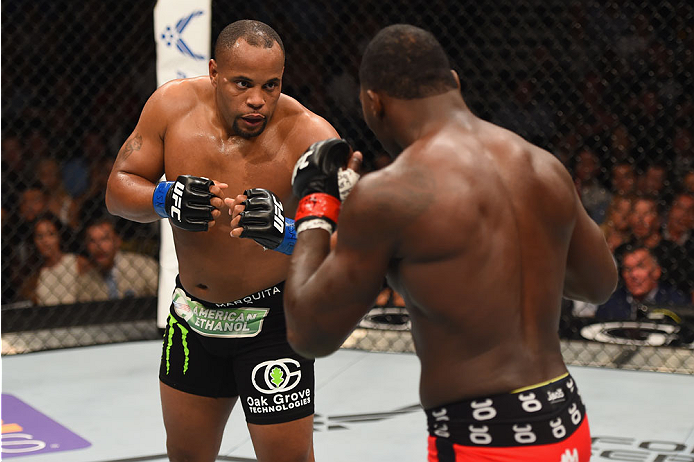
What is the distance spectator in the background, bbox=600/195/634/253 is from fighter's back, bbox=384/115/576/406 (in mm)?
3118

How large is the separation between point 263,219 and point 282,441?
0.53 meters

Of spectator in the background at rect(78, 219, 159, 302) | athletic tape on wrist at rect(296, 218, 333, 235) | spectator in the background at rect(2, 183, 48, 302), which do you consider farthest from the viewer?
spectator in the background at rect(2, 183, 48, 302)

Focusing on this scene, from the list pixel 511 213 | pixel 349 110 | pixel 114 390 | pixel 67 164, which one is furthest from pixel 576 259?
pixel 67 164

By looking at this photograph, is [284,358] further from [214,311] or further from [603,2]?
[603,2]

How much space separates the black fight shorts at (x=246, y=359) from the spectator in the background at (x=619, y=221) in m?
2.71

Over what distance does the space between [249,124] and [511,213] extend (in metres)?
0.84

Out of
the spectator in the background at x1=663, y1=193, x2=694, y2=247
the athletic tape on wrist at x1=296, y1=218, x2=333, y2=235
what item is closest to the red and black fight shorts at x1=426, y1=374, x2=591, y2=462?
the athletic tape on wrist at x1=296, y1=218, x2=333, y2=235

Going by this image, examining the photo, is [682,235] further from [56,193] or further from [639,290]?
[56,193]

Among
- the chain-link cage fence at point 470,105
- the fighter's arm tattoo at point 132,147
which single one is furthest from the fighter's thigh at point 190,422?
the chain-link cage fence at point 470,105

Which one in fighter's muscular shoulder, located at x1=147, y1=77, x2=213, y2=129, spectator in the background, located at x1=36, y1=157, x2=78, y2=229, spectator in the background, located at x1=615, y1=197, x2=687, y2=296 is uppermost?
spectator in the background, located at x1=36, y1=157, x2=78, y2=229

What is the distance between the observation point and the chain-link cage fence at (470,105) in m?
4.24

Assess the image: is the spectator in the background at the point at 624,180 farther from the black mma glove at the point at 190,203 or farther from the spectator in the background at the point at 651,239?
the black mma glove at the point at 190,203

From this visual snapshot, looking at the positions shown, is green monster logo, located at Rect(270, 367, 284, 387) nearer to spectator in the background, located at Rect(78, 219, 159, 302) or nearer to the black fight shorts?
the black fight shorts

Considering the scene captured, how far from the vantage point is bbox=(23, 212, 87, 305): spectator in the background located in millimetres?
4430
